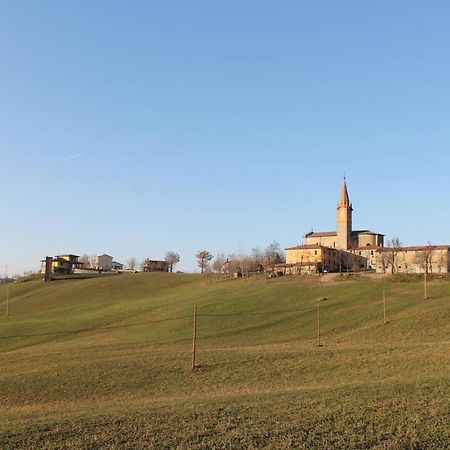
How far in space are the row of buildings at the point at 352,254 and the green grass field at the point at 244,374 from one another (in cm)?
5138

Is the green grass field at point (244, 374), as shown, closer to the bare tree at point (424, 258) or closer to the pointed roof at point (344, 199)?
the bare tree at point (424, 258)

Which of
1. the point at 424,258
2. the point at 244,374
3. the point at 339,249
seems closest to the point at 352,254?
the point at 339,249

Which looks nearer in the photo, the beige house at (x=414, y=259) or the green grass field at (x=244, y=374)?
the green grass field at (x=244, y=374)

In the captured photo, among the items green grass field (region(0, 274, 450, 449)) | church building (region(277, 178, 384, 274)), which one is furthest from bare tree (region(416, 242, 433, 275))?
green grass field (region(0, 274, 450, 449))

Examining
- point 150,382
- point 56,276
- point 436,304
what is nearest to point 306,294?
point 436,304

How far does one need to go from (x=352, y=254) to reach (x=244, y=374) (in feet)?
455

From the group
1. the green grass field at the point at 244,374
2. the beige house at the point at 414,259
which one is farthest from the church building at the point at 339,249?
the green grass field at the point at 244,374

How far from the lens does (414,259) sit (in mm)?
144875

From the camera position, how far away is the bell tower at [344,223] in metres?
175

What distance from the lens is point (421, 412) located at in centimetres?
1700

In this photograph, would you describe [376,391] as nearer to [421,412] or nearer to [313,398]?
[313,398]

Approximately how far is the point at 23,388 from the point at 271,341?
1121 inches

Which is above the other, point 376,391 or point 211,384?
point 376,391

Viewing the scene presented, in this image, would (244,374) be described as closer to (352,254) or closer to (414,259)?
(414,259)
